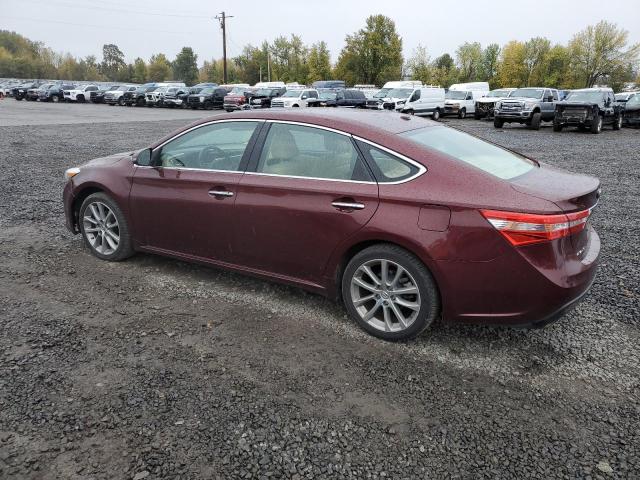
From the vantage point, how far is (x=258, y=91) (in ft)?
120

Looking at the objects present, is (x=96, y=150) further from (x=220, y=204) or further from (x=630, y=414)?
(x=630, y=414)

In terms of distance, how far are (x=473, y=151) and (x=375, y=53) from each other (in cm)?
6919

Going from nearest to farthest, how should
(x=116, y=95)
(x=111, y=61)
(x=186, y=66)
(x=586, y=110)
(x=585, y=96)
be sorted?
(x=586, y=110), (x=585, y=96), (x=116, y=95), (x=186, y=66), (x=111, y=61)

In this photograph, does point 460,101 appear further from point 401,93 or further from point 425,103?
point 401,93

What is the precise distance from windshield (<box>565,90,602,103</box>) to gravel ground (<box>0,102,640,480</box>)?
2002cm

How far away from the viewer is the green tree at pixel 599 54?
64750 mm

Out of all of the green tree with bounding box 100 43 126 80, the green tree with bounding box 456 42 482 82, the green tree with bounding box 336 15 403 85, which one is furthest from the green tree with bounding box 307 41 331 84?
the green tree with bounding box 100 43 126 80

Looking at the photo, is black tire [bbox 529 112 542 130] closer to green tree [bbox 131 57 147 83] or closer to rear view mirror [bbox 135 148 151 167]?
rear view mirror [bbox 135 148 151 167]

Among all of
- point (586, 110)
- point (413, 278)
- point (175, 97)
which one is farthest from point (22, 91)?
point (413, 278)

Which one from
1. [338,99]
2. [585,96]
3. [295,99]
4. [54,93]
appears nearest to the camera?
[585,96]

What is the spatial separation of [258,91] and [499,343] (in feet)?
115

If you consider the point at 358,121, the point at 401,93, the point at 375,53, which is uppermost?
the point at 375,53

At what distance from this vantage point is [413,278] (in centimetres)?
352

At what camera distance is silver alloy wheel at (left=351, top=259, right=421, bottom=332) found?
3.60m
